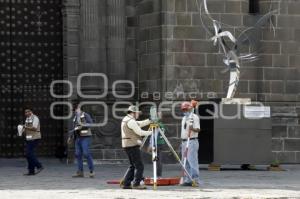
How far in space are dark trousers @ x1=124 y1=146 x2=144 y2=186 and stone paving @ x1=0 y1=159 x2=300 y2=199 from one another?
31 centimetres

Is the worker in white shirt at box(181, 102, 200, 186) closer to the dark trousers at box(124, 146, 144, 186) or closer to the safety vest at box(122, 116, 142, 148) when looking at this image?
the dark trousers at box(124, 146, 144, 186)

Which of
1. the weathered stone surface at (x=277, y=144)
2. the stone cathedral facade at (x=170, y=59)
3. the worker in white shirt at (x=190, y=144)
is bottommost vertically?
the weathered stone surface at (x=277, y=144)

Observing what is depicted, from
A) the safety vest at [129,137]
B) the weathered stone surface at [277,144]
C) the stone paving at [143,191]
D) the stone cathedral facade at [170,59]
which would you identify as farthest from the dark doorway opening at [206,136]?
the safety vest at [129,137]

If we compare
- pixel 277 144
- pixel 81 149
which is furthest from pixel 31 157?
pixel 277 144

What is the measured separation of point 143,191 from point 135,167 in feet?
1.85

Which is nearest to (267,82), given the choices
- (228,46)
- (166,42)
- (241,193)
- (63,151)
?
(228,46)

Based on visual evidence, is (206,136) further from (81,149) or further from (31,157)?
(31,157)

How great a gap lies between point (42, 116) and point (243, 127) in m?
6.73

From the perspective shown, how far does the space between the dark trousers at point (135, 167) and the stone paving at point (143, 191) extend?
31cm

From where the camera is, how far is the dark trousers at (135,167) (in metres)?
16.3

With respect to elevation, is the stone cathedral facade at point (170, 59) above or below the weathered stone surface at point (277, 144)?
above

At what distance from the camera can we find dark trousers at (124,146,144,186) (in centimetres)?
1628

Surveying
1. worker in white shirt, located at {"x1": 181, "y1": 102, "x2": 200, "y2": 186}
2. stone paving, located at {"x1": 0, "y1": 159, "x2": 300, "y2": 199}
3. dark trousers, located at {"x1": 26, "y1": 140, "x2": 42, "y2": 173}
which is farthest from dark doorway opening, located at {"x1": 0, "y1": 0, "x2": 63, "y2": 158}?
worker in white shirt, located at {"x1": 181, "y1": 102, "x2": 200, "y2": 186}

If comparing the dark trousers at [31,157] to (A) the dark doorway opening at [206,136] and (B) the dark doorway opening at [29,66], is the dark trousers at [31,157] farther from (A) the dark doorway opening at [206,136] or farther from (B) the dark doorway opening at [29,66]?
(B) the dark doorway opening at [29,66]
